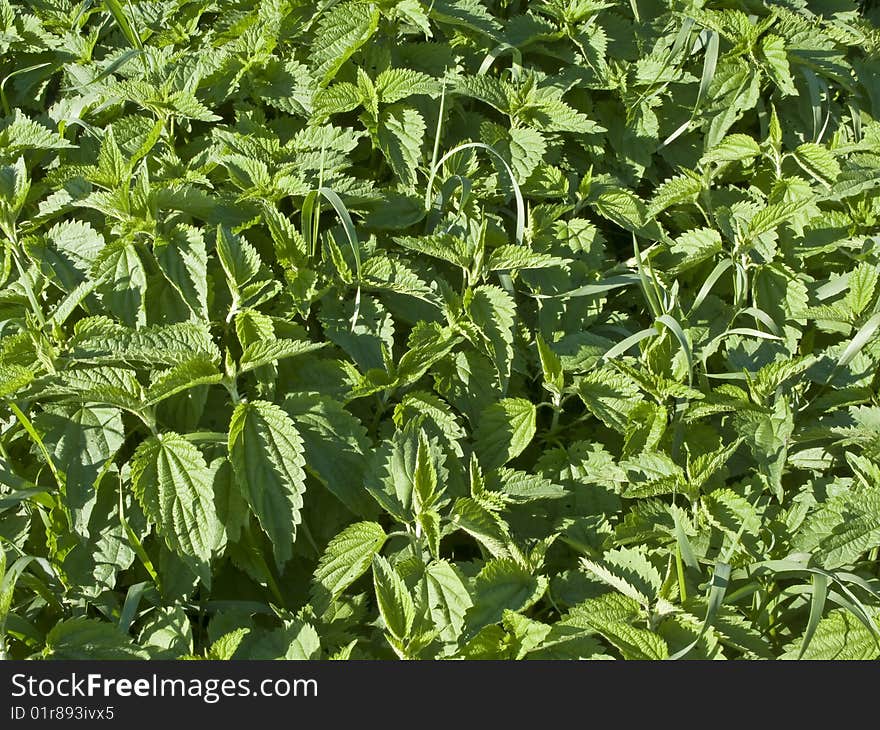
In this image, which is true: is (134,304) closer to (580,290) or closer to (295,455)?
(295,455)

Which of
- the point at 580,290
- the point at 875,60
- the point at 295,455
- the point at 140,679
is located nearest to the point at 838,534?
the point at 580,290

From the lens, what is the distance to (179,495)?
6.84ft

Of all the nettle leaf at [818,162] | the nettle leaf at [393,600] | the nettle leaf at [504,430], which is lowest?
the nettle leaf at [393,600]

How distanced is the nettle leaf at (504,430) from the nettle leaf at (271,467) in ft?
1.64

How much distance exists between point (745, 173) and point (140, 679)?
237cm

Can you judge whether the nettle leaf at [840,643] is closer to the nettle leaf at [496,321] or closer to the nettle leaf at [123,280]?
the nettle leaf at [496,321]

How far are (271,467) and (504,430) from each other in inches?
24.8

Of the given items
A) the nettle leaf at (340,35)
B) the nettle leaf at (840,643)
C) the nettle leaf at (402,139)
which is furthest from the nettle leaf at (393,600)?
the nettle leaf at (340,35)

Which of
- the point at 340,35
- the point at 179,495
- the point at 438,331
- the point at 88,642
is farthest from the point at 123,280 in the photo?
the point at 340,35

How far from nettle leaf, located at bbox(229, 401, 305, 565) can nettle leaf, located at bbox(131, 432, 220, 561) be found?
0.09 meters

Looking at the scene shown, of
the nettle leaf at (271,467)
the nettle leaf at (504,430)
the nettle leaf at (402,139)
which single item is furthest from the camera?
the nettle leaf at (402,139)

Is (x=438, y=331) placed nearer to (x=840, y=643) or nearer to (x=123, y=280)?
(x=123, y=280)

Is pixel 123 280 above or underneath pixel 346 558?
above

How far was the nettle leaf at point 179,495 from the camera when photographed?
2.05 m
